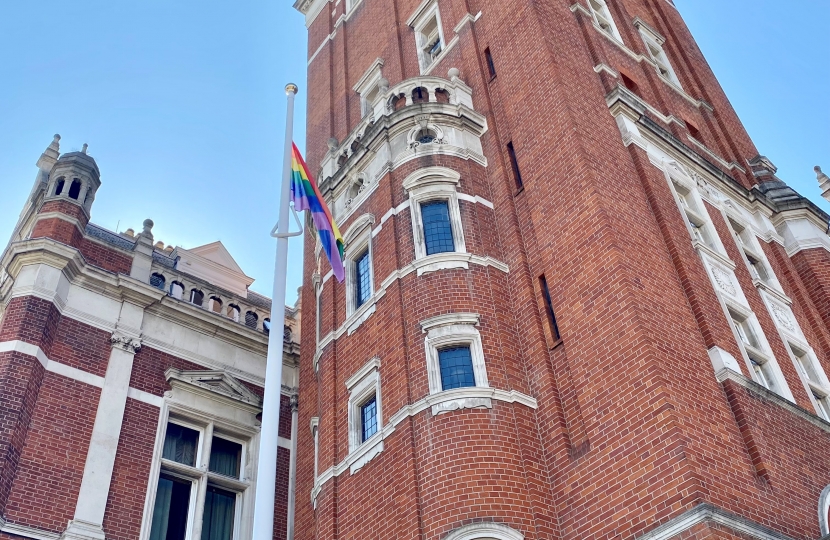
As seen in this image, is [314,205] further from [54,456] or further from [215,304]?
[215,304]

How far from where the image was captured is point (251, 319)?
Answer: 24.3 meters

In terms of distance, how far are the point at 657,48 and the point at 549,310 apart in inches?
657

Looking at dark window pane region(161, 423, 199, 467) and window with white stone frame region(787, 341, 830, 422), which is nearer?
window with white stone frame region(787, 341, 830, 422)

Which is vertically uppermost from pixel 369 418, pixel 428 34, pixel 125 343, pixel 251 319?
pixel 428 34

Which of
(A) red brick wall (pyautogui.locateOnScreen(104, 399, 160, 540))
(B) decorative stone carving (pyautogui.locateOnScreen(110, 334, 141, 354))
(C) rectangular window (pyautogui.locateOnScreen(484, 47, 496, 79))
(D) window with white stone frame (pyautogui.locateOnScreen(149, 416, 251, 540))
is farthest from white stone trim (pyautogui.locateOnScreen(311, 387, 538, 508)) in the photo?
(C) rectangular window (pyautogui.locateOnScreen(484, 47, 496, 79))

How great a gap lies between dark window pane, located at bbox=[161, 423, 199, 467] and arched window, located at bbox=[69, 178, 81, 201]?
658cm

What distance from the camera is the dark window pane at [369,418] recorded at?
713 inches

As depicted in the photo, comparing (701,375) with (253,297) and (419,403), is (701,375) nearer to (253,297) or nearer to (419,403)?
(419,403)

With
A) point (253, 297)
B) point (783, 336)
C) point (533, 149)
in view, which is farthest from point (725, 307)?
point (253, 297)

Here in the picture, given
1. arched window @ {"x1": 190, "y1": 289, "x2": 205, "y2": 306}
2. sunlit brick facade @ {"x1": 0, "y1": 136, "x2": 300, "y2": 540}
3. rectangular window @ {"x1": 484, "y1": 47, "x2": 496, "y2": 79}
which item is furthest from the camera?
rectangular window @ {"x1": 484, "y1": 47, "x2": 496, "y2": 79}

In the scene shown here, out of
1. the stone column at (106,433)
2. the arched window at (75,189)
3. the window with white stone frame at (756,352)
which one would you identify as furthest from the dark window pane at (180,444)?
the window with white stone frame at (756,352)

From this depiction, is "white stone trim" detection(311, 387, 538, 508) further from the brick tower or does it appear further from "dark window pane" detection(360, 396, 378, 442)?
"dark window pane" detection(360, 396, 378, 442)

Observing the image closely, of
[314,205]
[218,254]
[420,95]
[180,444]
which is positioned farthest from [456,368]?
[218,254]

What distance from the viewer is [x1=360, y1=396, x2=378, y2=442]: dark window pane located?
18.1 meters
